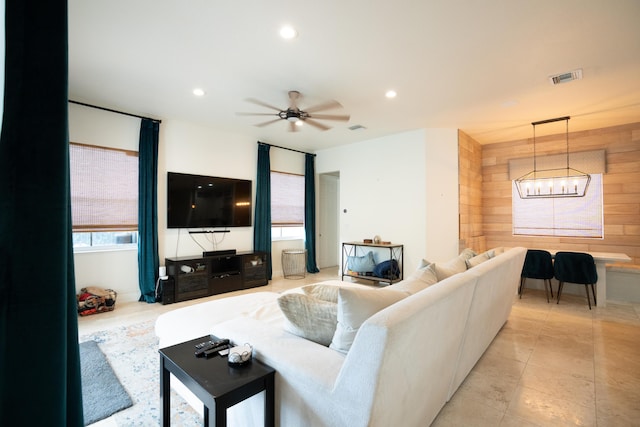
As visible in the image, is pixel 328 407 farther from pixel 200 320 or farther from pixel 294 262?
pixel 294 262

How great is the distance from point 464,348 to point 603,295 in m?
3.75

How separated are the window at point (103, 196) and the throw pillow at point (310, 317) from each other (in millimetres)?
3810

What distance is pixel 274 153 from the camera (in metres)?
6.41

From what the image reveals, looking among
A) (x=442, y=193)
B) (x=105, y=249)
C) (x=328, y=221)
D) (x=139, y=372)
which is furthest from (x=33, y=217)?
(x=328, y=221)

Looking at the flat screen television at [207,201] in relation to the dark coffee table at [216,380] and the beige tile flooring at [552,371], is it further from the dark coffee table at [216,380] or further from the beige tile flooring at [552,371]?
the dark coffee table at [216,380]

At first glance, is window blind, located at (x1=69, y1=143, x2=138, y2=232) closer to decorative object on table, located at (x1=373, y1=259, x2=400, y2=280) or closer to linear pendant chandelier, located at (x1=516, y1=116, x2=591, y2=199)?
decorative object on table, located at (x1=373, y1=259, x2=400, y2=280)

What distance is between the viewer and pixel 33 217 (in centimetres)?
57

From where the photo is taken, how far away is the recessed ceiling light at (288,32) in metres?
2.54

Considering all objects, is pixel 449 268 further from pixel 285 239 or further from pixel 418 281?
pixel 285 239

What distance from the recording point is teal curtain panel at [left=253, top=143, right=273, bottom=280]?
5.93 m

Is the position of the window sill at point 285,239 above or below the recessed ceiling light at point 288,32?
below

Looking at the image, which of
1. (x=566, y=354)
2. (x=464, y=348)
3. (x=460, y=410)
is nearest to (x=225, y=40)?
(x=464, y=348)

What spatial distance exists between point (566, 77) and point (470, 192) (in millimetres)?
2703

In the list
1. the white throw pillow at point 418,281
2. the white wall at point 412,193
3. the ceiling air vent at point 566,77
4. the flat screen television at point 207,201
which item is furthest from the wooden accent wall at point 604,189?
the flat screen television at point 207,201
